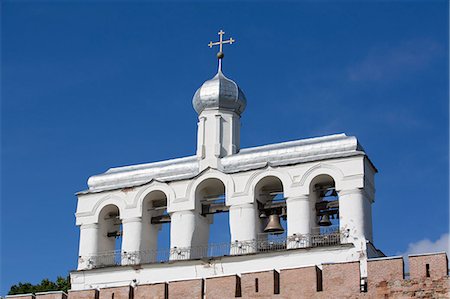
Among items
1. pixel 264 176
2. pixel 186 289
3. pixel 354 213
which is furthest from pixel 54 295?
pixel 354 213

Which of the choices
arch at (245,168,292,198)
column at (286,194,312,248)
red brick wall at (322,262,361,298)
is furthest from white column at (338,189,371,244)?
red brick wall at (322,262,361,298)

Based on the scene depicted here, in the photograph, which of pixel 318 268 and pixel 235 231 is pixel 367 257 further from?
pixel 235 231

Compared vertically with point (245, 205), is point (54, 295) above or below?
below

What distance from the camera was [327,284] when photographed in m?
22.4

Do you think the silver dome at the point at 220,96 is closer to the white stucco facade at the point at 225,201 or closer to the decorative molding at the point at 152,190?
the white stucco facade at the point at 225,201

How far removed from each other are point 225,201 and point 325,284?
13.8ft

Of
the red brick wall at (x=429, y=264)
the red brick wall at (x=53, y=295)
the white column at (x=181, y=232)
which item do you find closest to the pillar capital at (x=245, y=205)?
the white column at (x=181, y=232)

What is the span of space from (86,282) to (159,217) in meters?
2.33

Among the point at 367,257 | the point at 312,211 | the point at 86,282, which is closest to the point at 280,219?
the point at 312,211

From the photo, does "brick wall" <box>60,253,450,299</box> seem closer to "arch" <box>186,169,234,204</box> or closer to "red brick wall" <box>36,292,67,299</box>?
"red brick wall" <box>36,292,67,299</box>

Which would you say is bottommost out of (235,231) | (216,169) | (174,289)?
(174,289)

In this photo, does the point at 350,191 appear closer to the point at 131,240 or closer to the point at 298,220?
the point at 298,220

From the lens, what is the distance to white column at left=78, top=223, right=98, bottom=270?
2653cm

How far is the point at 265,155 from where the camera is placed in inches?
1023
